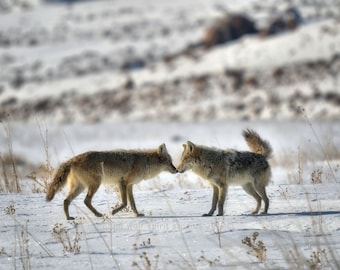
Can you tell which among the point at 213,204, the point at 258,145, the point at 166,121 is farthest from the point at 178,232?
the point at 166,121

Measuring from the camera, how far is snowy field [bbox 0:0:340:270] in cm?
569

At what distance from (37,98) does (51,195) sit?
102 feet

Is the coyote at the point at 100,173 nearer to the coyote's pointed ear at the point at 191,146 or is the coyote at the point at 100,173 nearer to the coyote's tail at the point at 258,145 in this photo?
the coyote's pointed ear at the point at 191,146

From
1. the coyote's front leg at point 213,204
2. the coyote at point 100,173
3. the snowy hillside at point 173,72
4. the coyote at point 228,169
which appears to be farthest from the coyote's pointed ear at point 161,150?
the snowy hillside at point 173,72

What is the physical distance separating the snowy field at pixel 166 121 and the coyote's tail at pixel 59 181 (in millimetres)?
239

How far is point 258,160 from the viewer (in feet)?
26.0

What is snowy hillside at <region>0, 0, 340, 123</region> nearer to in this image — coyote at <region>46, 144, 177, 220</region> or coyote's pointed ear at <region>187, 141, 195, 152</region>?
coyote's pointed ear at <region>187, 141, 195, 152</region>

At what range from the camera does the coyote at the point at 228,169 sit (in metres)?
7.79

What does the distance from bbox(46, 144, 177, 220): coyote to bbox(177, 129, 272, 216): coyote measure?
62 centimetres

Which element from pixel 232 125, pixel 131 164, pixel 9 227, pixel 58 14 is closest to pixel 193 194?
pixel 131 164

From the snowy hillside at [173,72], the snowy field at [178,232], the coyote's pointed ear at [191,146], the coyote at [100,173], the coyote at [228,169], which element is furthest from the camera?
the snowy hillside at [173,72]

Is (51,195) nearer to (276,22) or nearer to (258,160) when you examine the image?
(258,160)

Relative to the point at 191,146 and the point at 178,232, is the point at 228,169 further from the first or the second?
the point at 178,232

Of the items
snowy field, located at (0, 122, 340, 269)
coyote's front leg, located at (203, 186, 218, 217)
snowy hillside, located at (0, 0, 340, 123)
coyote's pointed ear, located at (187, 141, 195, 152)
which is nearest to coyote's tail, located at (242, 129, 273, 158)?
snowy field, located at (0, 122, 340, 269)
